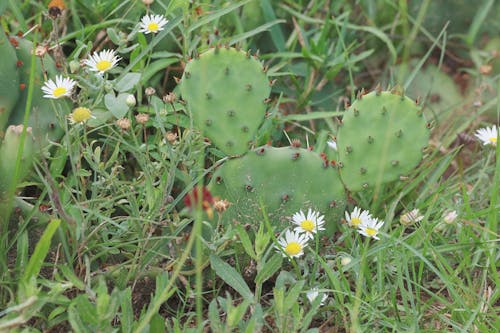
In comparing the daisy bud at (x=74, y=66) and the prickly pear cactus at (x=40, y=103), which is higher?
the daisy bud at (x=74, y=66)

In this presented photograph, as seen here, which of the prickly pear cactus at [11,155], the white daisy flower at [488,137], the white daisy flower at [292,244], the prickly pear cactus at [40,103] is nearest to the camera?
the prickly pear cactus at [11,155]

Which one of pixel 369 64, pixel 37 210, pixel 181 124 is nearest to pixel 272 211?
pixel 181 124

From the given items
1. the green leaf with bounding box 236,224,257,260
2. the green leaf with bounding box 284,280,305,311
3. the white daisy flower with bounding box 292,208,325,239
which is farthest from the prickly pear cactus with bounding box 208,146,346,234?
the green leaf with bounding box 284,280,305,311

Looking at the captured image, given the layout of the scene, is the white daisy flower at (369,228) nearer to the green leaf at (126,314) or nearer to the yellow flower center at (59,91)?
the green leaf at (126,314)

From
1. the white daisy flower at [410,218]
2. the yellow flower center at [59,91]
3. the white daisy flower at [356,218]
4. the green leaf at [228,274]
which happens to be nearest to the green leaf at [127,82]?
the yellow flower center at [59,91]

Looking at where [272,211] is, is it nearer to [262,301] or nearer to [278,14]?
[262,301]

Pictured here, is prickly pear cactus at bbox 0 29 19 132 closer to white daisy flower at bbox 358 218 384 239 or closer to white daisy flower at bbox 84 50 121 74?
white daisy flower at bbox 84 50 121 74
